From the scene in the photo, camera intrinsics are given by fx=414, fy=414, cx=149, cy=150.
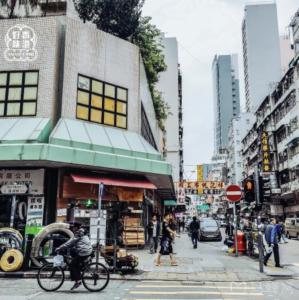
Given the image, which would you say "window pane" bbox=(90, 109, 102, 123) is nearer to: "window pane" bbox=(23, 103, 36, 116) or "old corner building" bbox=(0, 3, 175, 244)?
"old corner building" bbox=(0, 3, 175, 244)

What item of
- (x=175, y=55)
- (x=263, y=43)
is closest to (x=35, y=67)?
(x=175, y=55)

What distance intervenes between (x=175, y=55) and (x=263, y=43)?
61226 mm

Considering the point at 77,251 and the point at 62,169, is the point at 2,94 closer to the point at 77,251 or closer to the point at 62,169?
the point at 62,169

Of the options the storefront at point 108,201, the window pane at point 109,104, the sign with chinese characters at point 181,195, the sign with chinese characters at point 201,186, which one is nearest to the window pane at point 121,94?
the window pane at point 109,104

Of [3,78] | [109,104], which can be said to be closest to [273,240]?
[109,104]

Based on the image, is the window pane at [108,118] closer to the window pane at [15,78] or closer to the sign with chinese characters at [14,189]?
the window pane at [15,78]

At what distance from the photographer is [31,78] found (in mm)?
18844

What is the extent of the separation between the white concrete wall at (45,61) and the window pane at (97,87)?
185cm

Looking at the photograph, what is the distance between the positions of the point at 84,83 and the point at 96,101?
3.39 ft

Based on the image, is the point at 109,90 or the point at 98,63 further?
the point at 109,90

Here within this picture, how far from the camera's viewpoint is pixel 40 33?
19.0 meters

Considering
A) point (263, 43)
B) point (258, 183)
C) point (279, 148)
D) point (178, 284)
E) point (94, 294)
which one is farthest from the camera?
point (263, 43)

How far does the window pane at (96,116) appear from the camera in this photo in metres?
19.8

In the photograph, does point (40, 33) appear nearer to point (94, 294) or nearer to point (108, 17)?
point (108, 17)
